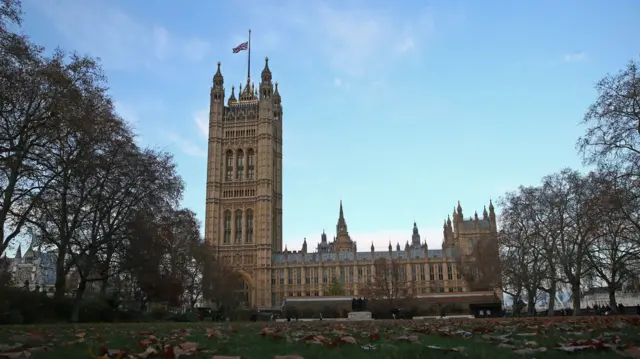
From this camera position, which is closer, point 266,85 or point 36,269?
point 36,269

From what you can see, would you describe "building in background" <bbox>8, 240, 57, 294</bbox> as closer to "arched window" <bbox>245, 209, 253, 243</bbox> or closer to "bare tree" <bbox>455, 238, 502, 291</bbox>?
"arched window" <bbox>245, 209, 253, 243</bbox>

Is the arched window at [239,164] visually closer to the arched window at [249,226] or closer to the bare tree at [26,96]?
the arched window at [249,226]

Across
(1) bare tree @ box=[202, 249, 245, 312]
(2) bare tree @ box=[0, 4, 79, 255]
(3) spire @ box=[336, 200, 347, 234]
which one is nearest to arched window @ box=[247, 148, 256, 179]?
(1) bare tree @ box=[202, 249, 245, 312]

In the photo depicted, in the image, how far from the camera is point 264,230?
10325 centimetres

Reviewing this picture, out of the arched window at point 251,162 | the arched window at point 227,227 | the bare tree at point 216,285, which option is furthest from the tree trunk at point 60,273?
the arched window at point 251,162

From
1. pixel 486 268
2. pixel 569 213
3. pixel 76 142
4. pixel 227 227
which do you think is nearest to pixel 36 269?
pixel 227 227

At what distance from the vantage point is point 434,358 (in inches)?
173

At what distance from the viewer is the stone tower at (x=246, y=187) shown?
102250mm

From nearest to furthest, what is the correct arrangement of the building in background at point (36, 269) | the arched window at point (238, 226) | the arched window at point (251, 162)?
the building in background at point (36, 269) → the arched window at point (238, 226) → the arched window at point (251, 162)

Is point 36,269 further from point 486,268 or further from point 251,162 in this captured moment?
point 486,268

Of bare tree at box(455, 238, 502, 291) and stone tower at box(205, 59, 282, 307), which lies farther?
stone tower at box(205, 59, 282, 307)

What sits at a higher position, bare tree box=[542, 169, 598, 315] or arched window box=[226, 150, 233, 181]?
arched window box=[226, 150, 233, 181]

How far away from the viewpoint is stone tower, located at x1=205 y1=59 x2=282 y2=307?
335 ft

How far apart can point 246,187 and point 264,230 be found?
10204 millimetres
